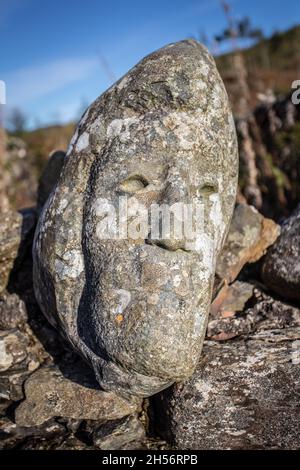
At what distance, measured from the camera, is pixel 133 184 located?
3.62 metres

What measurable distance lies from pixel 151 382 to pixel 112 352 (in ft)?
1.24

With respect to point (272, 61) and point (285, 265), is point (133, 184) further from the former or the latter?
point (272, 61)

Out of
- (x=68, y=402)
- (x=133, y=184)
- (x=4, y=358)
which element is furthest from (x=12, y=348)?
(x=133, y=184)

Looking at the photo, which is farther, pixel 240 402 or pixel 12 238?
pixel 12 238

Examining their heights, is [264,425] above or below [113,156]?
below

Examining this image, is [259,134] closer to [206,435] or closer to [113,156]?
[113,156]

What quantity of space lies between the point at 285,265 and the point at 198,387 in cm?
160

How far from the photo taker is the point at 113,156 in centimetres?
365

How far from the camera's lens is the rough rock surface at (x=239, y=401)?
3213 millimetres

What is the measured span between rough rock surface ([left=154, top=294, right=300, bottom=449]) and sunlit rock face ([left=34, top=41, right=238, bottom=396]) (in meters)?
0.25

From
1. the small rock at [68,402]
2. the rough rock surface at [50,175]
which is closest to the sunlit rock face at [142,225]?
the small rock at [68,402]

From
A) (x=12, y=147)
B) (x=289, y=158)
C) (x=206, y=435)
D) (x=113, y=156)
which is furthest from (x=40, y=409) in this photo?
(x=12, y=147)

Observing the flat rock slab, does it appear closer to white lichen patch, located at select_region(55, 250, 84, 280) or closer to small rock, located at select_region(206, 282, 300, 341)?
small rock, located at select_region(206, 282, 300, 341)
